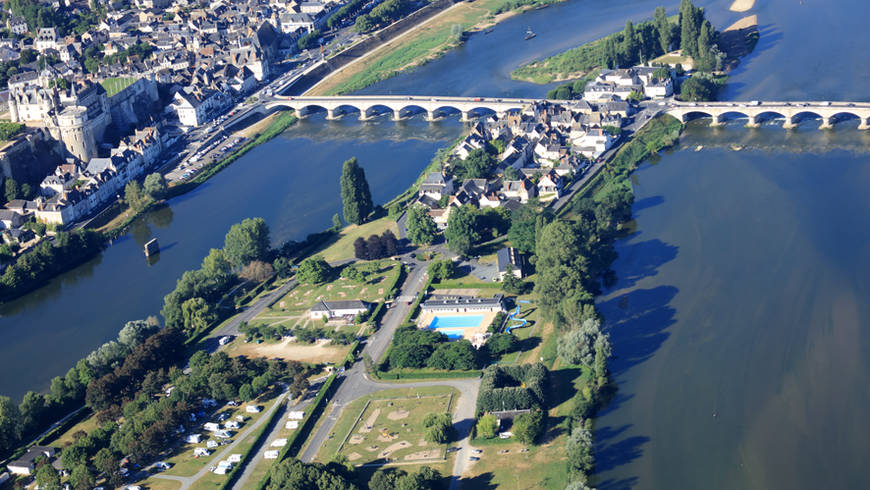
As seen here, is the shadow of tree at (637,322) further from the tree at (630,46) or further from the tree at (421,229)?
the tree at (630,46)

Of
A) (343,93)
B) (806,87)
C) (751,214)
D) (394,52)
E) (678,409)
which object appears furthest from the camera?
(394,52)


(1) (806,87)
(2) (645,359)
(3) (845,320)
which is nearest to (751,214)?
(3) (845,320)

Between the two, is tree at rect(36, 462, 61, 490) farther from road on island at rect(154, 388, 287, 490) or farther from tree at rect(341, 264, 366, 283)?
tree at rect(341, 264, 366, 283)

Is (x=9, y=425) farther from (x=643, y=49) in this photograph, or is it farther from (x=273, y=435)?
(x=643, y=49)

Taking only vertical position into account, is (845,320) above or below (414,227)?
below

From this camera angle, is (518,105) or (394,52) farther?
(394,52)

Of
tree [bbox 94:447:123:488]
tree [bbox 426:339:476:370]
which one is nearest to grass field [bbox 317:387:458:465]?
tree [bbox 426:339:476:370]

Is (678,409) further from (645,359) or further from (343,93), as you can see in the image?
(343,93)
